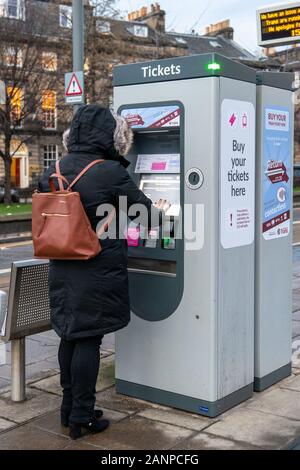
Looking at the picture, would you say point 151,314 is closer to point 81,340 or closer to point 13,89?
point 81,340

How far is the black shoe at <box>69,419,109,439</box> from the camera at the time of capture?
360cm

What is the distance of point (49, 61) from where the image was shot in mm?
25328

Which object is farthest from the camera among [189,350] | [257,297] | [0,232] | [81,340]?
[0,232]

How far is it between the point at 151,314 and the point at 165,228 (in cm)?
59

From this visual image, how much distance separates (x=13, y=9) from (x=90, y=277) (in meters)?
24.0

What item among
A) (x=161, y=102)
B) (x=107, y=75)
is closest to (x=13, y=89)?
(x=107, y=75)

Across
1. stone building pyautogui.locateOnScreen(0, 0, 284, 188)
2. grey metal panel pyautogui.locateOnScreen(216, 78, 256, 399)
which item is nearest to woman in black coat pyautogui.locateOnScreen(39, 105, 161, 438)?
grey metal panel pyautogui.locateOnScreen(216, 78, 256, 399)

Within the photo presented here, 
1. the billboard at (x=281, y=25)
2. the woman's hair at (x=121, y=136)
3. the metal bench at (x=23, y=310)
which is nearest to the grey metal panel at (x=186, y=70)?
the woman's hair at (x=121, y=136)

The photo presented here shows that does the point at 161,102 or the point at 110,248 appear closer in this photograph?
the point at 110,248

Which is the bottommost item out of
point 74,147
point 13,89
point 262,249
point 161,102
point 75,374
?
point 75,374

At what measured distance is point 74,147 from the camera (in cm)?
370

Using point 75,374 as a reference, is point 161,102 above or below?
above

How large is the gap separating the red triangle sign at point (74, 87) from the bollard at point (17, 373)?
7.69m

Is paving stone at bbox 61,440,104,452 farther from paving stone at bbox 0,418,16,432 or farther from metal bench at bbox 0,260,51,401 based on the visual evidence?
metal bench at bbox 0,260,51,401
